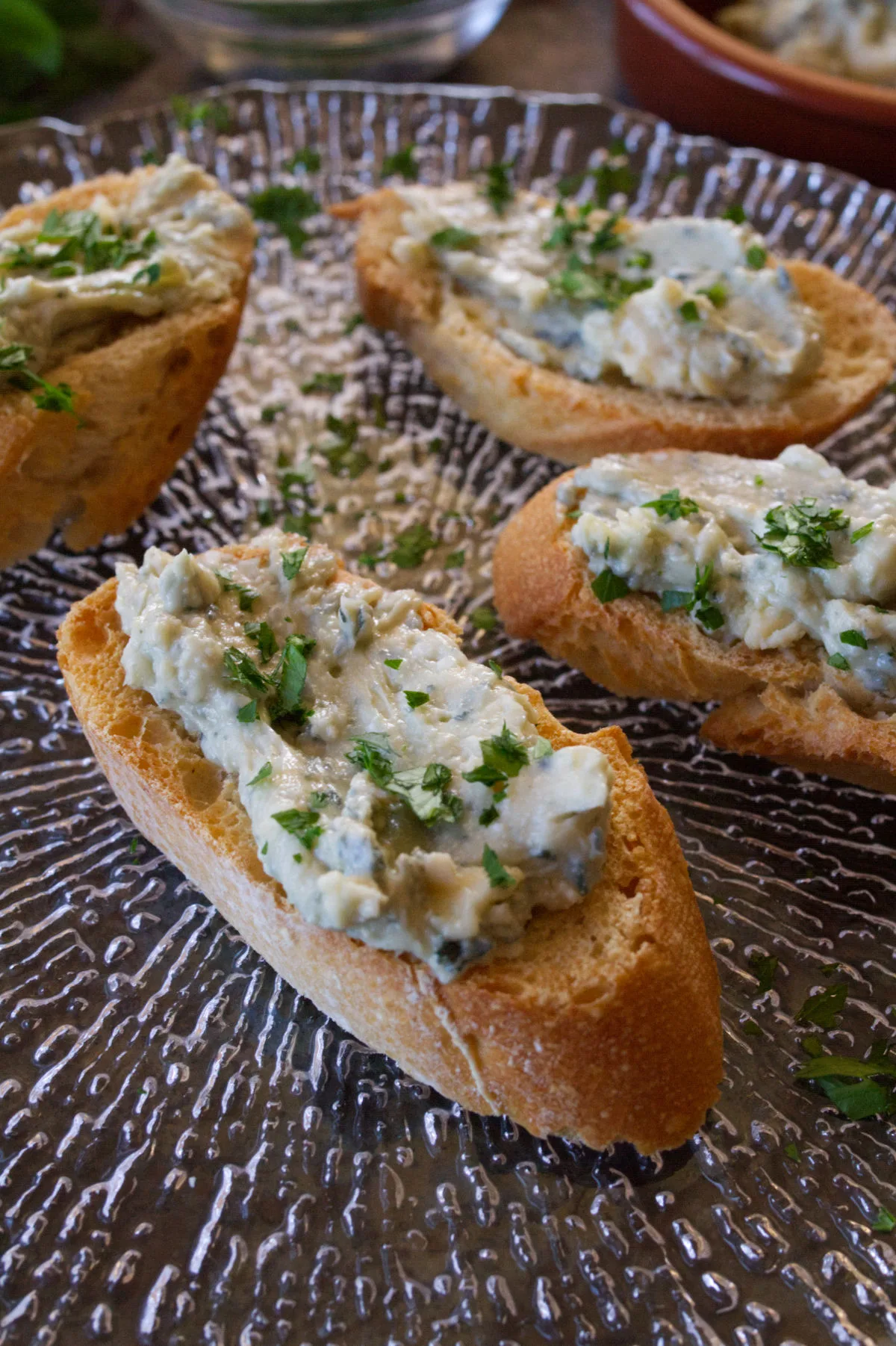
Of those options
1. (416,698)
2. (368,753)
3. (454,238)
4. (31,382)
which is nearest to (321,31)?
(454,238)

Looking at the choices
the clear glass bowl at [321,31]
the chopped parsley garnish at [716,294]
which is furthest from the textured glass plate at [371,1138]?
the clear glass bowl at [321,31]

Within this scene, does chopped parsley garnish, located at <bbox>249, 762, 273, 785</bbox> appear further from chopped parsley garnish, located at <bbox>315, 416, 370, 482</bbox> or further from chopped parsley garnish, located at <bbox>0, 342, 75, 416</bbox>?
chopped parsley garnish, located at <bbox>315, 416, 370, 482</bbox>

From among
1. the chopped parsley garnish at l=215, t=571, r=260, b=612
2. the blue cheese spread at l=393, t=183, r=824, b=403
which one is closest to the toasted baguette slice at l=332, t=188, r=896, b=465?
the blue cheese spread at l=393, t=183, r=824, b=403

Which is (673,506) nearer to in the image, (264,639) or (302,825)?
(264,639)

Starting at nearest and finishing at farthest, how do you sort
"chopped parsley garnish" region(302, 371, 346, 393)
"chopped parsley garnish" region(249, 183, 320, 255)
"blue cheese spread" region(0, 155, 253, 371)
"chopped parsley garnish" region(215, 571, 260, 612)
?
"chopped parsley garnish" region(215, 571, 260, 612), "blue cheese spread" region(0, 155, 253, 371), "chopped parsley garnish" region(302, 371, 346, 393), "chopped parsley garnish" region(249, 183, 320, 255)

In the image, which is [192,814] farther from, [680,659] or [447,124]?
[447,124]

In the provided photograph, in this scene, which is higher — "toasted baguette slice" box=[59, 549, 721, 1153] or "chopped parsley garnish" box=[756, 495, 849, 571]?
"chopped parsley garnish" box=[756, 495, 849, 571]
